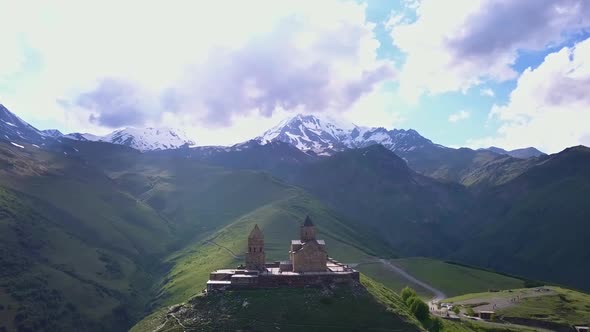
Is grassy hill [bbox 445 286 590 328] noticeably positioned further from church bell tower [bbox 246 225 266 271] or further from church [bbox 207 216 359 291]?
church bell tower [bbox 246 225 266 271]

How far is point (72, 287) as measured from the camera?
6535 inches

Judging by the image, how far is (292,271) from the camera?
3570 inches

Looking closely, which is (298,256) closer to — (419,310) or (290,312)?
(290,312)

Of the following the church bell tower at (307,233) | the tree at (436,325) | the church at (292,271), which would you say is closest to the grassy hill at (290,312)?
the church at (292,271)

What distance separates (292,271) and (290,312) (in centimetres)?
1257

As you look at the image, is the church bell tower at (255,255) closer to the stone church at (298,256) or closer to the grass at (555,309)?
the stone church at (298,256)

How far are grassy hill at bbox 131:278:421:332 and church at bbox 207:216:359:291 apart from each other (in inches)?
72.2

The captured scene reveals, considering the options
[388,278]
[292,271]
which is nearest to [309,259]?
[292,271]

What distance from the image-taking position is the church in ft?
280

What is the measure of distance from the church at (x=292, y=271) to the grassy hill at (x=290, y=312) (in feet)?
6.02

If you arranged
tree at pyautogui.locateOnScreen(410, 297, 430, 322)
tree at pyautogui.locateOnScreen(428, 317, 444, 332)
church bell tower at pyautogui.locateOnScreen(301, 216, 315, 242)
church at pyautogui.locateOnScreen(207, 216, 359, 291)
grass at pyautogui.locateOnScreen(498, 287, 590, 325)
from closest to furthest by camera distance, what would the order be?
church at pyautogui.locateOnScreen(207, 216, 359, 291), tree at pyautogui.locateOnScreen(428, 317, 444, 332), tree at pyautogui.locateOnScreen(410, 297, 430, 322), church bell tower at pyautogui.locateOnScreen(301, 216, 315, 242), grass at pyautogui.locateOnScreen(498, 287, 590, 325)

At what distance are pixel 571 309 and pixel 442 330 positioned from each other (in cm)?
4910

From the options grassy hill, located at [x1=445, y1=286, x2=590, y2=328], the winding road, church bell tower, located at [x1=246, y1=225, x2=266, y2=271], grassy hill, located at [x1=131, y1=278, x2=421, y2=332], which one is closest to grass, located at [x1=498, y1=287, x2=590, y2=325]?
grassy hill, located at [x1=445, y1=286, x2=590, y2=328]

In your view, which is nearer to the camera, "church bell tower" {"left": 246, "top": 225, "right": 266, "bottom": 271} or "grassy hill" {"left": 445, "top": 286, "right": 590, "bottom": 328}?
"church bell tower" {"left": 246, "top": 225, "right": 266, "bottom": 271}
